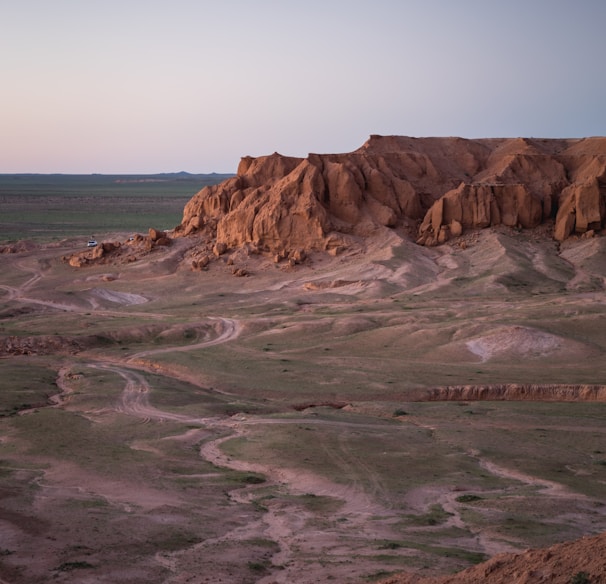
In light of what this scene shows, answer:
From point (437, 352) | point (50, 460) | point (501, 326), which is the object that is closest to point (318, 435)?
point (50, 460)

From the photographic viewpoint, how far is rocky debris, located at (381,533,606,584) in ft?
43.1

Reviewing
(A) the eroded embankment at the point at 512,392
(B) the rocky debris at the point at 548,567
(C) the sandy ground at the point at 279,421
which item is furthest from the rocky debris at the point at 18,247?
(B) the rocky debris at the point at 548,567

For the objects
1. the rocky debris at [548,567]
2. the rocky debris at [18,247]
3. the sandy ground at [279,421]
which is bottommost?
the sandy ground at [279,421]

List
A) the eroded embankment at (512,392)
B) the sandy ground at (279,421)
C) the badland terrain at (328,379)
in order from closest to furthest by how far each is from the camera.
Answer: the sandy ground at (279,421)
the badland terrain at (328,379)
the eroded embankment at (512,392)

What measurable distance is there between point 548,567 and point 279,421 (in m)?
23.9

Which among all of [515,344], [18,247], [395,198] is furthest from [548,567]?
[18,247]

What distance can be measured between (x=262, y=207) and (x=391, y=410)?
44.1 meters

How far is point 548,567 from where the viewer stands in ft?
45.1

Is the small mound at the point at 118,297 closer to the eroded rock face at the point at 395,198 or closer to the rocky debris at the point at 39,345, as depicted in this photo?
the eroded rock face at the point at 395,198

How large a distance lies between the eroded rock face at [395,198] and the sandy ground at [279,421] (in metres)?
3.42

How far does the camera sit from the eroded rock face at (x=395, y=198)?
7944cm

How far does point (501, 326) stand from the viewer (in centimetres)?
5331

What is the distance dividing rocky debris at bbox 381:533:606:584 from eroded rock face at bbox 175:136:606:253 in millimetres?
64771

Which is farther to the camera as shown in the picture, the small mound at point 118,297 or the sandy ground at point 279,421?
the small mound at point 118,297
